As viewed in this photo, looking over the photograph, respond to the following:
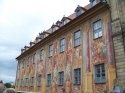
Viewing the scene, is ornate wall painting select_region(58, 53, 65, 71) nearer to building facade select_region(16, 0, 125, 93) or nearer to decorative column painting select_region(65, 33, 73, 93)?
building facade select_region(16, 0, 125, 93)

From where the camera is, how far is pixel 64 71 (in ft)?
54.6

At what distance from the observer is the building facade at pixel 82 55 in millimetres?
12664

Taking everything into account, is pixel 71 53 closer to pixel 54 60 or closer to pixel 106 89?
pixel 54 60

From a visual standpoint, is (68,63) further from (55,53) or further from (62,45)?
(55,53)

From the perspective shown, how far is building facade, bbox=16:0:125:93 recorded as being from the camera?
12664 millimetres

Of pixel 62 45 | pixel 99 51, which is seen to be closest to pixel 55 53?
pixel 62 45

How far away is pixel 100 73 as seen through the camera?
42.5 feet

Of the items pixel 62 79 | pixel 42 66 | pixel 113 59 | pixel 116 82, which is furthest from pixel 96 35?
pixel 42 66

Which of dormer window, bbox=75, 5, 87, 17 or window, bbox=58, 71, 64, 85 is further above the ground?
dormer window, bbox=75, 5, 87, 17

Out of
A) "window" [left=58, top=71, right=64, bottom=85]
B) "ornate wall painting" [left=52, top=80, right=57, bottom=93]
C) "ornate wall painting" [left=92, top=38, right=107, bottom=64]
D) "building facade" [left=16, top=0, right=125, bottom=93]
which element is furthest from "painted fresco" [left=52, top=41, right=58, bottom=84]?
"ornate wall painting" [left=92, top=38, right=107, bottom=64]

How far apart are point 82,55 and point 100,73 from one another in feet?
8.17

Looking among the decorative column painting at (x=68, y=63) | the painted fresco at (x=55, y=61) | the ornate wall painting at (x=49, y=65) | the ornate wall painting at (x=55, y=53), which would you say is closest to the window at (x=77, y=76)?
the decorative column painting at (x=68, y=63)

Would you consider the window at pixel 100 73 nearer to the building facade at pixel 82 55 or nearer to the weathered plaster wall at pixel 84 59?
the building facade at pixel 82 55

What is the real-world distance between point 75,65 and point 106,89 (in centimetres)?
401
